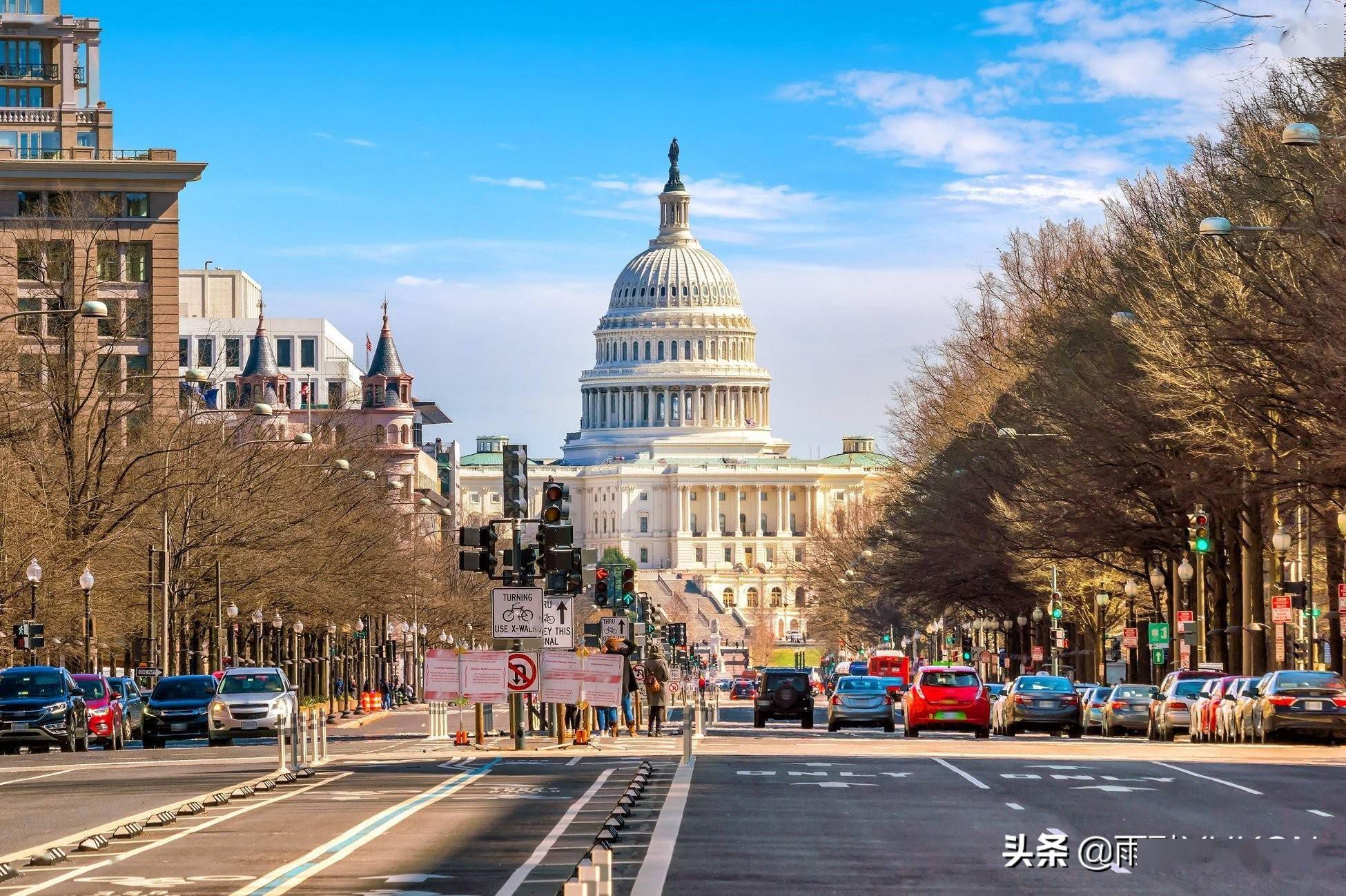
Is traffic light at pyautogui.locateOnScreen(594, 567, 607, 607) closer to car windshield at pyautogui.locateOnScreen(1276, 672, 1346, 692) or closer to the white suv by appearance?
the white suv

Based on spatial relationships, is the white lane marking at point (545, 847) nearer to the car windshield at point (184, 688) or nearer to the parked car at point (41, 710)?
the parked car at point (41, 710)

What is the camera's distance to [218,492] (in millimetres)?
66875

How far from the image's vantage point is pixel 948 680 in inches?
1957

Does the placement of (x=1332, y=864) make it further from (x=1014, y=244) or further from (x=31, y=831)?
(x=1014, y=244)

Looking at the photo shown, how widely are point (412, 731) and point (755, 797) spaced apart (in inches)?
1264

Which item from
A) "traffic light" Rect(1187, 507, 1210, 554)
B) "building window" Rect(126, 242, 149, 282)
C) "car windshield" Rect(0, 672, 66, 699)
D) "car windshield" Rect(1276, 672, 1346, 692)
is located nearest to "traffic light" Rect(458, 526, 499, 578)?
"car windshield" Rect(0, 672, 66, 699)

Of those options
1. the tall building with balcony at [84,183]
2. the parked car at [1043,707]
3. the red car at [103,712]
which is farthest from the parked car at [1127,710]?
the tall building with balcony at [84,183]

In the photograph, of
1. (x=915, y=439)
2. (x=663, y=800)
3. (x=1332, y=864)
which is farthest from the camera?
(x=915, y=439)

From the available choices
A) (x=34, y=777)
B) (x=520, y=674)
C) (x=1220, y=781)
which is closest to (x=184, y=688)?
(x=520, y=674)

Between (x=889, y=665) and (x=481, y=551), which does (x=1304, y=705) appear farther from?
(x=889, y=665)

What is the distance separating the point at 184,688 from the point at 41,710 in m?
4.74

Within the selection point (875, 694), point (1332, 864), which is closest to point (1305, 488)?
point (875, 694)

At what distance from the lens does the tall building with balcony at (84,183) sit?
8581 cm

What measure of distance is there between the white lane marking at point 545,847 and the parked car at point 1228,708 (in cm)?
1822
